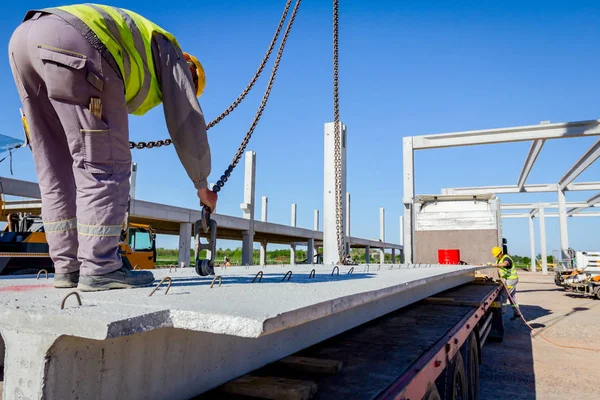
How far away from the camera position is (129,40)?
2174mm

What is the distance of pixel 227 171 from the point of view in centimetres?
308

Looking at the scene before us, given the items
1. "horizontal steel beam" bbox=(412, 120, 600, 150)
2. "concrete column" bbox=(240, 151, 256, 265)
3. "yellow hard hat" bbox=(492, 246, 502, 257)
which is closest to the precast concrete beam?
"yellow hard hat" bbox=(492, 246, 502, 257)

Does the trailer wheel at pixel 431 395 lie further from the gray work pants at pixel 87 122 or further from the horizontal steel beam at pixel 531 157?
the horizontal steel beam at pixel 531 157

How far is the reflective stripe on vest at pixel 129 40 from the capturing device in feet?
6.64

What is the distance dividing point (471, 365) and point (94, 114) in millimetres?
4310

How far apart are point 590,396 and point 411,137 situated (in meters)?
9.98

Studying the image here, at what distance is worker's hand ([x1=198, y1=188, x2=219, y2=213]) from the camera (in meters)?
2.44

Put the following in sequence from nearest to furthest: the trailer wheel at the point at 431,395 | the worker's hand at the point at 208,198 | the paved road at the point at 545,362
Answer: the worker's hand at the point at 208,198, the trailer wheel at the point at 431,395, the paved road at the point at 545,362

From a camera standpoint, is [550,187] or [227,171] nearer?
[227,171]

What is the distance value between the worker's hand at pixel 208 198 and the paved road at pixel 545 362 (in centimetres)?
455

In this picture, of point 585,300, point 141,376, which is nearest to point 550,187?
point 585,300

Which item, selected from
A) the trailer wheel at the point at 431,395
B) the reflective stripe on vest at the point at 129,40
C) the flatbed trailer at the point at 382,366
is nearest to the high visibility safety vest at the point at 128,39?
the reflective stripe on vest at the point at 129,40

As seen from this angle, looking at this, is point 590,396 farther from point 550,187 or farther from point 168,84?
point 550,187

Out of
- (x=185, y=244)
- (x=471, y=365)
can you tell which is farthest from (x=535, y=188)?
(x=471, y=365)
